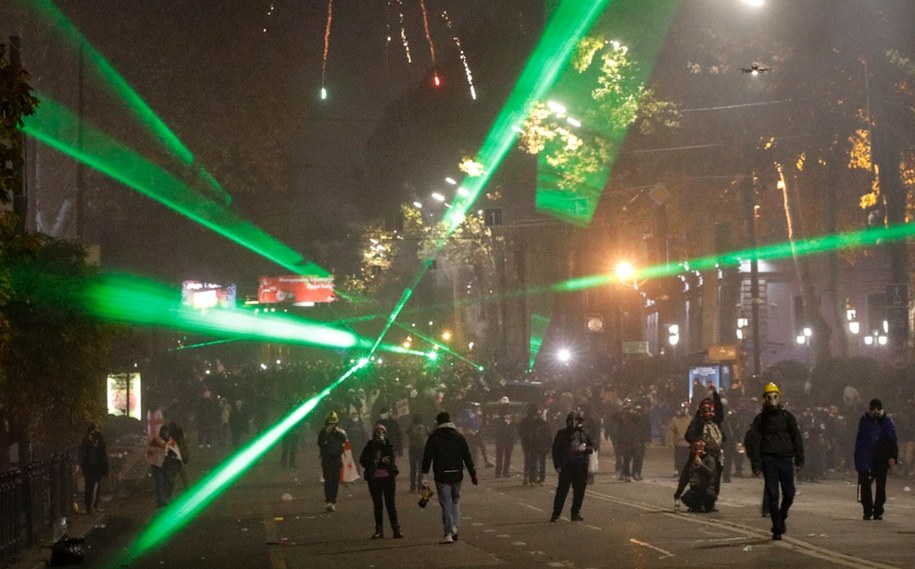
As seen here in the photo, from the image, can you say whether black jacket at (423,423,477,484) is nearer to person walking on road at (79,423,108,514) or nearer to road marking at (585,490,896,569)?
road marking at (585,490,896,569)

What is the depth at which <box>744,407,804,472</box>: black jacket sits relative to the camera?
16422 mm

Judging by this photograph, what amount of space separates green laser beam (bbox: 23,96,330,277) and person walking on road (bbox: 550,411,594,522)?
40.2 ft

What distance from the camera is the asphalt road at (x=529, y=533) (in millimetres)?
15562

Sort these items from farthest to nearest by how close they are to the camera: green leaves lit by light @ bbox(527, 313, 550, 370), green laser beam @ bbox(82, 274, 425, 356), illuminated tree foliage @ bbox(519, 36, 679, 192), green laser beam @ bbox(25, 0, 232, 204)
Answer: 1. green leaves lit by light @ bbox(527, 313, 550, 370)
2. illuminated tree foliage @ bbox(519, 36, 679, 192)
3. green laser beam @ bbox(25, 0, 232, 204)
4. green laser beam @ bbox(82, 274, 425, 356)

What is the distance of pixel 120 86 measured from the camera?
130 feet

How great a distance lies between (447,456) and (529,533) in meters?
1.59

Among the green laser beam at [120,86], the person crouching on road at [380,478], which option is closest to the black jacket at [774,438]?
the person crouching on road at [380,478]

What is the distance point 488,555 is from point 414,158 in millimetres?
68050

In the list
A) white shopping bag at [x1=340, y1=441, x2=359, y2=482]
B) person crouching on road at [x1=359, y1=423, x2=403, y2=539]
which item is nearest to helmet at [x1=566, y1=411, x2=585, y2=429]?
person crouching on road at [x1=359, y1=423, x2=403, y2=539]

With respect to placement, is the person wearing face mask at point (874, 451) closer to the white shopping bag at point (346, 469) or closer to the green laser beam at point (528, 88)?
the white shopping bag at point (346, 469)

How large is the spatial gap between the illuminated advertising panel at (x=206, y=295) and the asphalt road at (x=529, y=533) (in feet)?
117

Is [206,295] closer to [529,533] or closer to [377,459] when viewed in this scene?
[377,459]

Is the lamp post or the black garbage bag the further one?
the lamp post

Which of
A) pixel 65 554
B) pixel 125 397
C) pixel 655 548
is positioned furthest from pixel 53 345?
pixel 125 397
